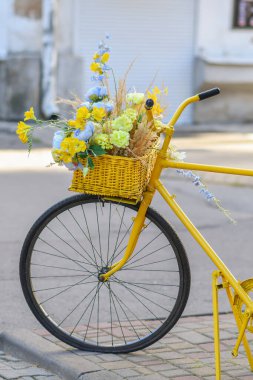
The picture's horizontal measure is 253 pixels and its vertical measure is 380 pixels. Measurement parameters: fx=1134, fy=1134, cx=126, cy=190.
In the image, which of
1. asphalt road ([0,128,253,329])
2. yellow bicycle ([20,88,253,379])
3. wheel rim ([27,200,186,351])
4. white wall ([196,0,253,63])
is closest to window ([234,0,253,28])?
white wall ([196,0,253,63])

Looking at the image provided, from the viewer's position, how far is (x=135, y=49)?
2175cm

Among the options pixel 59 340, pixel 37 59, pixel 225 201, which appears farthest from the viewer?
pixel 37 59

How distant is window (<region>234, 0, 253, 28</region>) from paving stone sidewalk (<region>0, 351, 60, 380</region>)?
1768 cm

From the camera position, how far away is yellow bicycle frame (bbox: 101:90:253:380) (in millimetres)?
4914

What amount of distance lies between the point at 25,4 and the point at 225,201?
10853 millimetres

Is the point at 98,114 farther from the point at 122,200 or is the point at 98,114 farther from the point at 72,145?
the point at 122,200

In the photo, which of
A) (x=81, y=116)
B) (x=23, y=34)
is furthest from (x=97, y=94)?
(x=23, y=34)

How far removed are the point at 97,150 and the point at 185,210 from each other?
5343 millimetres

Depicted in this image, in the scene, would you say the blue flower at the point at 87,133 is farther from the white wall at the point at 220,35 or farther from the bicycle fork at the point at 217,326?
the white wall at the point at 220,35

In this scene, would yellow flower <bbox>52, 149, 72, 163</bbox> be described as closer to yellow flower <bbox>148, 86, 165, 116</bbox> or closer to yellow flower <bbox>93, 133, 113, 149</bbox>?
yellow flower <bbox>93, 133, 113, 149</bbox>

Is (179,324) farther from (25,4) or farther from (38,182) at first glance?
(25,4)

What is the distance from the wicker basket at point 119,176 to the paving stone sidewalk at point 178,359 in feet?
2.53

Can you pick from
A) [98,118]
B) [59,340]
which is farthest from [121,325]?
[98,118]

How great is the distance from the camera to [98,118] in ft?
16.5
